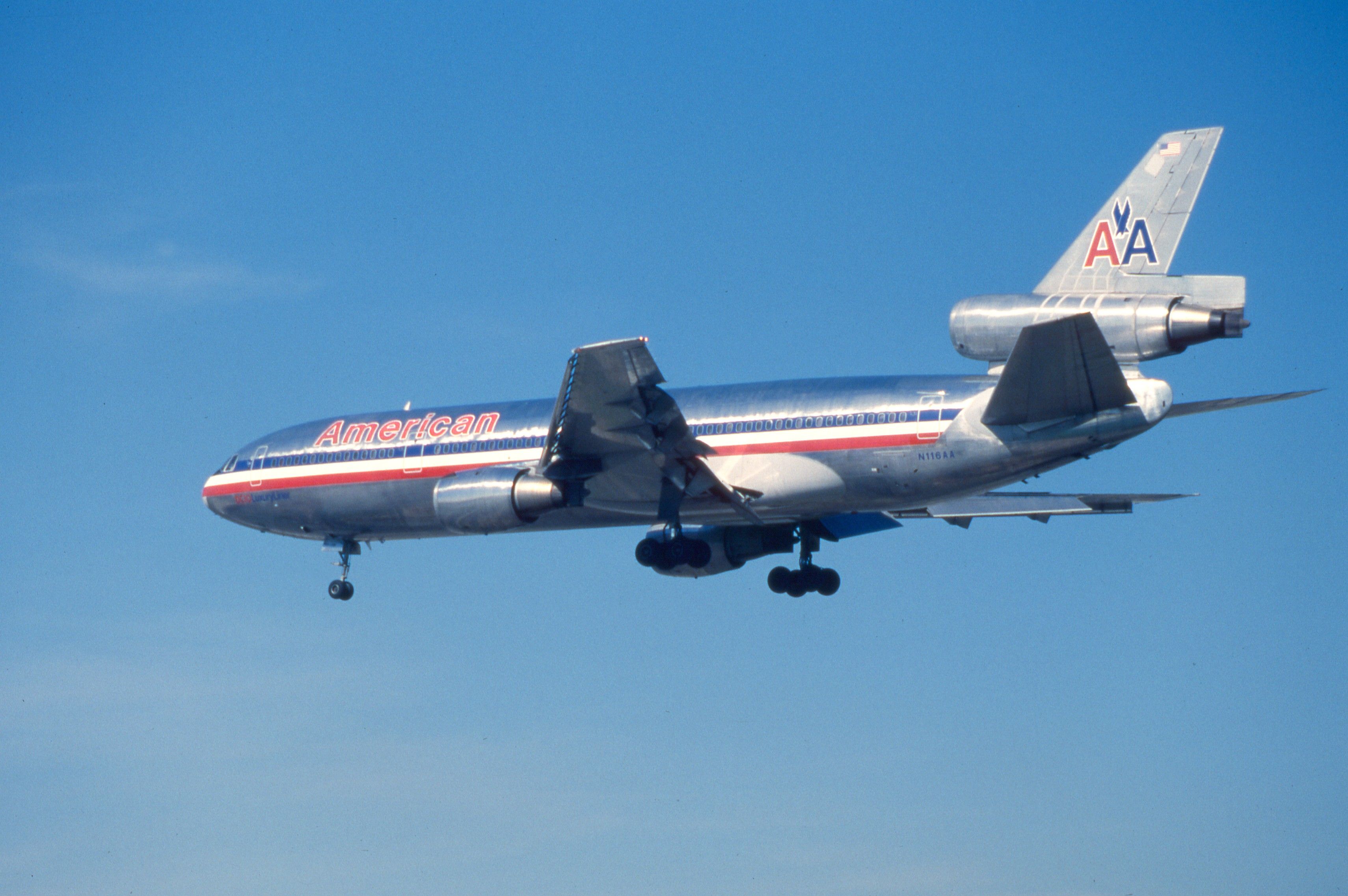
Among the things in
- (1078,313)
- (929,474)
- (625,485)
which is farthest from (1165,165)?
(625,485)

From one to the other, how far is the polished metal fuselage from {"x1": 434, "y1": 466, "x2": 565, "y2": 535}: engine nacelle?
0.81 metres

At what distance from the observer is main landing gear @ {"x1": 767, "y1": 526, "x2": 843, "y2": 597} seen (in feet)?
119

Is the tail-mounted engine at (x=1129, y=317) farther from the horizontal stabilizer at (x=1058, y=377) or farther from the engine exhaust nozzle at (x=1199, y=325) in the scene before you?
the horizontal stabilizer at (x=1058, y=377)

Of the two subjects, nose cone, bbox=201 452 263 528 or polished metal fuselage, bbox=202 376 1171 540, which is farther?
nose cone, bbox=201 452 263 528

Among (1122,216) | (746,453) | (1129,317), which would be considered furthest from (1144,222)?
(746,453)

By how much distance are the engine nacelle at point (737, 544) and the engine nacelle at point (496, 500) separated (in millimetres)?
5662

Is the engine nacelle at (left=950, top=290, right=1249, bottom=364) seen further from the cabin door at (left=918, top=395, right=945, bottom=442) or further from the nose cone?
the nose cone

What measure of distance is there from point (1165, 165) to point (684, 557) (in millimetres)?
12923

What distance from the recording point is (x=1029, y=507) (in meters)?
36.3

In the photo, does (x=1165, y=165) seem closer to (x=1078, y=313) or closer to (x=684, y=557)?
(x=1078, y=313)

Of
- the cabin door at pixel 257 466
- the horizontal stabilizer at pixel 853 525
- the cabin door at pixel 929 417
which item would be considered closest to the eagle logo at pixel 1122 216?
the cabin door at pixel 929 417

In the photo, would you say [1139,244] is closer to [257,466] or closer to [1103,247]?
[1103,247]

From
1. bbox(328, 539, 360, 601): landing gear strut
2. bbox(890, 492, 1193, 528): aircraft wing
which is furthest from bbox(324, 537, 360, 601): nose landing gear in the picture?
bbox(890, 492, 1193, 528): aircraft wing

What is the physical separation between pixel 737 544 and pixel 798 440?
662 centimetres
